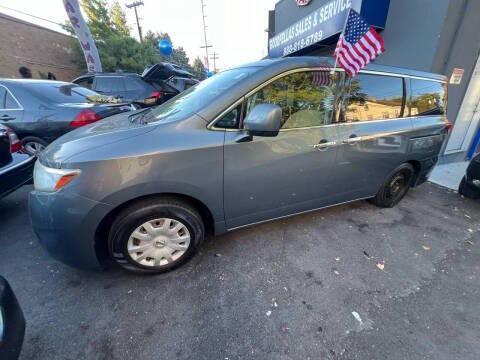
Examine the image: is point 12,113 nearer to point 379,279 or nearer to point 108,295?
point 108,295

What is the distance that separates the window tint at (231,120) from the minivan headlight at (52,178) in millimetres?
1068

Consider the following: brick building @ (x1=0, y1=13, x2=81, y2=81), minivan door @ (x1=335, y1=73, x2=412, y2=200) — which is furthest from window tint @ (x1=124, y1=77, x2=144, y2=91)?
brick building @ (x1=0, y1=13, x2=81, y2=81)

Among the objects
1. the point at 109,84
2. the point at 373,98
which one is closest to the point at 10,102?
the point at 109,84

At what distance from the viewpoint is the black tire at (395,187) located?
3.01m

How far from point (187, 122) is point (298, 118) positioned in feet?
3.32

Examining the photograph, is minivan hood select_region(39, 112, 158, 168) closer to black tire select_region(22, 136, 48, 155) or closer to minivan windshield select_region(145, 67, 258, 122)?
minivan windshield select_region(145, 67, 258, 122)

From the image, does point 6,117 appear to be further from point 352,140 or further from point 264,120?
point 352,140

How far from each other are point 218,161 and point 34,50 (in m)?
20.7

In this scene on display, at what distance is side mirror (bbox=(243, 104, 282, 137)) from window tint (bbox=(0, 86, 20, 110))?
420 centimetres

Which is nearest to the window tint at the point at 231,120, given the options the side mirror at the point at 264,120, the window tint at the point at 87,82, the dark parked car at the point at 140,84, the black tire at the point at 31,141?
the side mirror at the point at 264,120

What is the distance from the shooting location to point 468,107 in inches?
188

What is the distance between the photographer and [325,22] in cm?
657

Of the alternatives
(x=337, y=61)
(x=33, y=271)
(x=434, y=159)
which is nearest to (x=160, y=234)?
(x=33, y=271)

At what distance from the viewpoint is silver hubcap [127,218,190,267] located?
6.21ft
